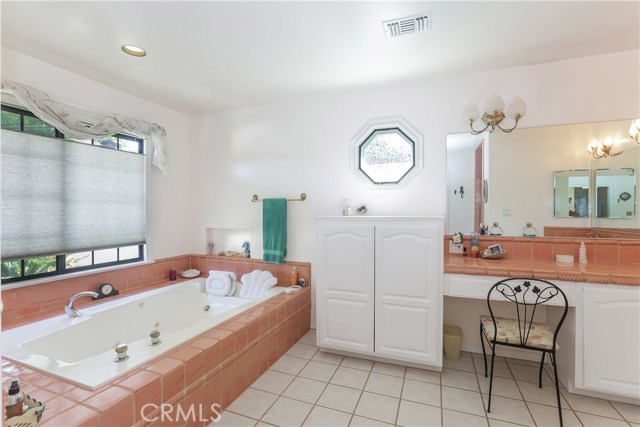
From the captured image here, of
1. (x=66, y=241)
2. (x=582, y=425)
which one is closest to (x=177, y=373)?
(x=66, y=241)

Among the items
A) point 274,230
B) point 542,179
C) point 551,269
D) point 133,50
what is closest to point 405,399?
point 551,269

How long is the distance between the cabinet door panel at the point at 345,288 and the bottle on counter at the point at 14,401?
195 centimetres

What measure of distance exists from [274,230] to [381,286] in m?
1.35

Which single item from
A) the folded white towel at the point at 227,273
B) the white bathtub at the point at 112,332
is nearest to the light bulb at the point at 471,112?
the white bathtub at the point at 112,332

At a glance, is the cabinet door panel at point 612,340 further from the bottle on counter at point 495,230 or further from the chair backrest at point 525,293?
the bottle on counter at point 495,230

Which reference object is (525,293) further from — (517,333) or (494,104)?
(494,104)

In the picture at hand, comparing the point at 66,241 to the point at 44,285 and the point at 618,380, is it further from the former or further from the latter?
the point at 618,380

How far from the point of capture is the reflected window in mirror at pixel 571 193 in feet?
8.58

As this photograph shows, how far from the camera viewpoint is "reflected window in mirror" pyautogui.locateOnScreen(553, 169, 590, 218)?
8.58 feet

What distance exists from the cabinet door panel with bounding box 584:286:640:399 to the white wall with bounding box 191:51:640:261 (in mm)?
1217

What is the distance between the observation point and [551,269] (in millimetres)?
2297

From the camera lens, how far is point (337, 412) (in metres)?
2.10

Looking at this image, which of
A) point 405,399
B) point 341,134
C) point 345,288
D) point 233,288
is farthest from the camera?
point 233,288
